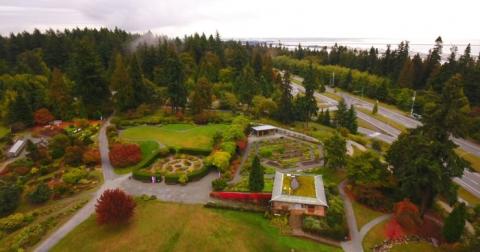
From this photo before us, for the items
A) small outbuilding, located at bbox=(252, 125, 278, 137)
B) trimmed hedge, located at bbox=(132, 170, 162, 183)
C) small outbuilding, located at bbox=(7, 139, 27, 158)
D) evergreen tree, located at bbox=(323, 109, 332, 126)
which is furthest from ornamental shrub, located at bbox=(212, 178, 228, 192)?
evergreen tree, located at bbox=(323, 109, 332, 126)

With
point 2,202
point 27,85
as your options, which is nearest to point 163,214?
point 2,202

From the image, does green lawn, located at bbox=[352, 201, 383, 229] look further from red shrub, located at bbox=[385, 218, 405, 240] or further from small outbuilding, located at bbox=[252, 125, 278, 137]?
small outbuilding, located at bbox=[252, 125, 278, 137]

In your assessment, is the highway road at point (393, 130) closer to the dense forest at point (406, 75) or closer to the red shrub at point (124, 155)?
the dense forest at point (406, 75)

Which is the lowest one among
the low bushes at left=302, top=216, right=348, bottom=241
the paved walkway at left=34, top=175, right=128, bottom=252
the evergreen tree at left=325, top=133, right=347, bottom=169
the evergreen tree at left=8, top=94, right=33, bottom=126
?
the low bushes at left=302, top=216, right=348, bottom=241

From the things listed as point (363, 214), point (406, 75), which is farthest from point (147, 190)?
point (406, 75)

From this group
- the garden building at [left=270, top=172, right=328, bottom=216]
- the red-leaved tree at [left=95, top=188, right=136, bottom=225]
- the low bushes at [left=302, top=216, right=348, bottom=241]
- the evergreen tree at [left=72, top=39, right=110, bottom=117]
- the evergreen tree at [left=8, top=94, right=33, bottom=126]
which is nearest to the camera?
the red-leaved tree at [left=95, top=188, right=136, bottom=225]
